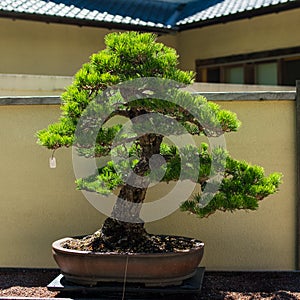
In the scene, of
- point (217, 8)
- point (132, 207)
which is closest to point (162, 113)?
point (132, 207)

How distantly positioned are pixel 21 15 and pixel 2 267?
15.7ft

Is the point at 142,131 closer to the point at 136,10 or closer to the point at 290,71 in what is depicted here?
the point at 290,71

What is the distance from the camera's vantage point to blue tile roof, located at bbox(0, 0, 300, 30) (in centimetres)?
963

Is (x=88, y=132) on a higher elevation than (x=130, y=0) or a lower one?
lower

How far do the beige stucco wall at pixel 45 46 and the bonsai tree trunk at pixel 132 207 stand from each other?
5493 millimetres

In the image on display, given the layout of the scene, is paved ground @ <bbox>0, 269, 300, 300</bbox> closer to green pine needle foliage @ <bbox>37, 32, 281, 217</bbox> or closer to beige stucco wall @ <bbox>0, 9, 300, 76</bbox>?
green pine needle foliage @ <bbox>37, 32, 281, 217</bbox>

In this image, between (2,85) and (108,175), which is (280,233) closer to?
(108,175)

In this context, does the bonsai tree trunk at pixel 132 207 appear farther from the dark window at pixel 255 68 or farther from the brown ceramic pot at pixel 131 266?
the dark window at pixel 255 68

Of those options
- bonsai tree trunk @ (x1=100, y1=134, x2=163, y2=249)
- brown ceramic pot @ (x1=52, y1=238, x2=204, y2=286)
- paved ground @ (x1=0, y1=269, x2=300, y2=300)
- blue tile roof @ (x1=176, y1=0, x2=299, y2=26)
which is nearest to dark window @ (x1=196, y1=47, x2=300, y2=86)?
blue tile roof @ (x1=176, y1=0, x2=299, y2=26)

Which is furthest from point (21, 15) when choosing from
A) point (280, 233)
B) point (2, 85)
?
point (280, 233)

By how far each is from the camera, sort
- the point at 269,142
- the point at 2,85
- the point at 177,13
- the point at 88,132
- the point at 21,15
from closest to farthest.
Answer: the point at 88,132
the point at 269,142
the point at 2,85
the point at 21,15
the point at 177,13

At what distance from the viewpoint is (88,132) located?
488 centimetres

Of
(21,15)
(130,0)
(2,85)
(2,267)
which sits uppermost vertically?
(130,0)

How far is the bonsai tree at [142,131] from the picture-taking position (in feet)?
15.7
